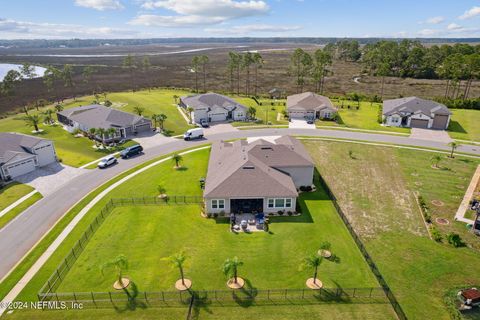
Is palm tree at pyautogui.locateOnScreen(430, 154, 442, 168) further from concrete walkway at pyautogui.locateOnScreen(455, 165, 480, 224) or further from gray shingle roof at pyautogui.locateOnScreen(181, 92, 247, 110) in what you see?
gray shingle roof at pyautogui.locateOnScreen(181, 92, 247, 110)

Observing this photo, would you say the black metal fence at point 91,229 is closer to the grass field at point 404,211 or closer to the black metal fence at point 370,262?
the black metal fence at point 370,262

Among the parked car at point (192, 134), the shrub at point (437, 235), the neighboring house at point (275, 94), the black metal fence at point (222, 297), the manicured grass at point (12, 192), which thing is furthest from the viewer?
the neighboring house at point (275, 94)

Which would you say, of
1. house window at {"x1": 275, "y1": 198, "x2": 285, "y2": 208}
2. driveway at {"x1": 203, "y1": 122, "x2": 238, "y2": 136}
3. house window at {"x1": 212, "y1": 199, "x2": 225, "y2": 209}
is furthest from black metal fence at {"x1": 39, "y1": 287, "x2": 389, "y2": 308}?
driveway at {"x1": 203, "y1": 122, "x2": 238, "y2": 136}

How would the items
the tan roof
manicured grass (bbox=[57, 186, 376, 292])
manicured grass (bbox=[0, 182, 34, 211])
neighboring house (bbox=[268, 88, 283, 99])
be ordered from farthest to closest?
neighboring house (bbox=[268, 88, 283, 99]), manicured grass (bbox=[0, 182, 34, 211]), the tan roof, manicured grass (bbox=[57, 186, 376, 292])

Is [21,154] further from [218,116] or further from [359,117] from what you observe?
[359,117]

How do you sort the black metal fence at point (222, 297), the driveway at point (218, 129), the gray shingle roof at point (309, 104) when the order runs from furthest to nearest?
the gray shingle roof at point (309, 104), the driveway at point (218, 129), the black metal fence at point (222, 297)

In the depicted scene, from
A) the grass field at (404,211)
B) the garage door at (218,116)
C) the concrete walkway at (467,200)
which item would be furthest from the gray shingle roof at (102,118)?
the concrete walkway at (467,200)

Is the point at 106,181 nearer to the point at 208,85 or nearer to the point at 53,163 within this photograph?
the point at 53,163
